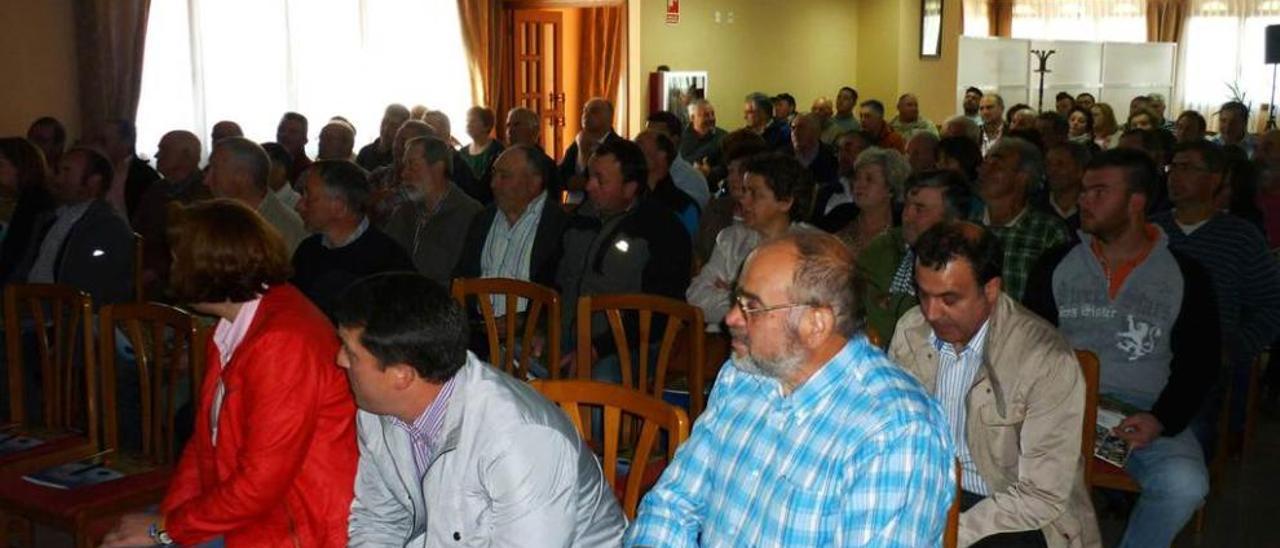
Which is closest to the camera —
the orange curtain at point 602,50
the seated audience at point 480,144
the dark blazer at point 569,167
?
the dark blazer at point 569,167

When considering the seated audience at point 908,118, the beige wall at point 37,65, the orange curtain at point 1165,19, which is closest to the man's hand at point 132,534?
the beige wall at point 37,65

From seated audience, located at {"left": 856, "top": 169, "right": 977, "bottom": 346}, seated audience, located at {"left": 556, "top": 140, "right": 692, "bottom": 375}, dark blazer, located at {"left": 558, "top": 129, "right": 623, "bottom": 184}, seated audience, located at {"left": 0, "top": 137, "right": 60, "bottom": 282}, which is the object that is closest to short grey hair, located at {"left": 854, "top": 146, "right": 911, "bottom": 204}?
seated audience, located at {"left": 856, "top": 169, "right": 977, "bottom": 346}

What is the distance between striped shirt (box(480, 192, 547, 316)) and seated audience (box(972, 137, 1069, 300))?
1.62 m

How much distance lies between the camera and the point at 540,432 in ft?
6.47

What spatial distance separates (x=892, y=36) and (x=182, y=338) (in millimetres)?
11177

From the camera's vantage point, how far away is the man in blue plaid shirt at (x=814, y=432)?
1.75m

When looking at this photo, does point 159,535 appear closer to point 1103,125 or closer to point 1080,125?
point 1080,125

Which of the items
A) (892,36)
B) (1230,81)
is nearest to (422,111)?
(892,36)

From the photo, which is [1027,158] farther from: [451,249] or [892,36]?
[892,36]

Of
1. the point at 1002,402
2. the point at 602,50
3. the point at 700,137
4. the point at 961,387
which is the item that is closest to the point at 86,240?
the point at 961,387

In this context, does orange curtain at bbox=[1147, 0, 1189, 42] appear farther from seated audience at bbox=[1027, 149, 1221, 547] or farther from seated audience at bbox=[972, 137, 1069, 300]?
seated audience at bbox=[1027, 149, 1221, 547]

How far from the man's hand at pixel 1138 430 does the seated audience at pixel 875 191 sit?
4.08 ft

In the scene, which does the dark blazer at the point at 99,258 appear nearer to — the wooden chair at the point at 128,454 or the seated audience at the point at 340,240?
the seated audience at the point at 340,240

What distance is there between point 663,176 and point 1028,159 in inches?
90.4
